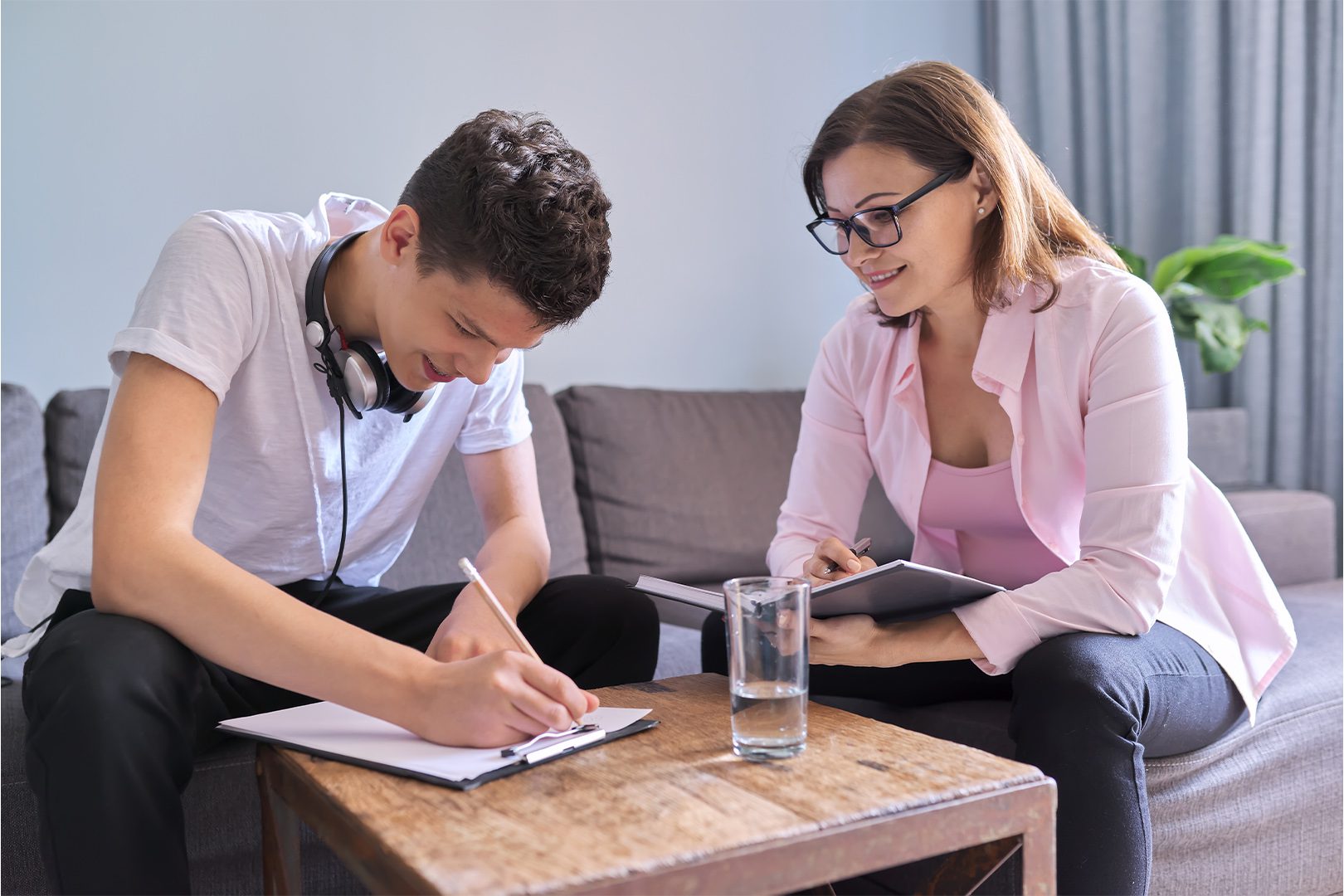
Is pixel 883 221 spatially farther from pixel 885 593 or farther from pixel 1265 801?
pixel 1265 801

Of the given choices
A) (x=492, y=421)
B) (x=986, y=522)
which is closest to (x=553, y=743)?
(x=492, y=421)

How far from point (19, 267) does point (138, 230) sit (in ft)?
0.66

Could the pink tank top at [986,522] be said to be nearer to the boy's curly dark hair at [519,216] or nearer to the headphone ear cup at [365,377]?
the boy's curly dark hair at [519,216]

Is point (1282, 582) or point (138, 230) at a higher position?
point (138, 230)

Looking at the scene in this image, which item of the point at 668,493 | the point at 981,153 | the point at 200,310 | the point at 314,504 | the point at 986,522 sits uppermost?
the point at 981,153

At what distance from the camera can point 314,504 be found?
1.31 meters

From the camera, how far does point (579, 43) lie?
242cm

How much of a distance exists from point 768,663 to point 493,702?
0.73ft

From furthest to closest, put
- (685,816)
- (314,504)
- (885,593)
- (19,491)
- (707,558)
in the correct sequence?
(707,558), (19,491), (314,504), (885,593), (685,816)

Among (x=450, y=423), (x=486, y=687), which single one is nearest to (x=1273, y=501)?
(x=450, y=423)

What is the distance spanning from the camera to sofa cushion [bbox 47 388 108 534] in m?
1.71

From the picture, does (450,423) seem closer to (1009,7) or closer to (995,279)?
(995,279)

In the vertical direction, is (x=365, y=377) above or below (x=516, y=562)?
above

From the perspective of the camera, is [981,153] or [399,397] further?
[981,153]
